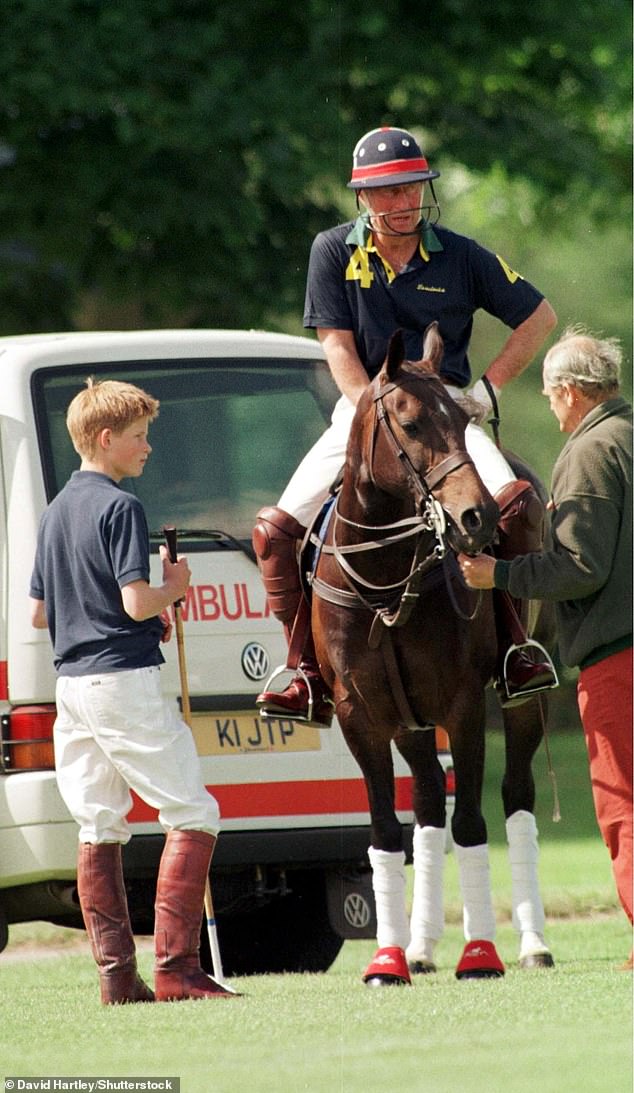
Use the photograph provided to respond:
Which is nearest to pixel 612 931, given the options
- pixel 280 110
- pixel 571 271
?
pixel 280 110

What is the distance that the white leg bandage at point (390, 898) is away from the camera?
286 inches

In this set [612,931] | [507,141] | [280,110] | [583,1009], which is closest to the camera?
[583,1009]

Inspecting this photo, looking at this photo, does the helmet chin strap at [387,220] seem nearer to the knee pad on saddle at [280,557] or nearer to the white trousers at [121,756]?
the knee pad on saddle at [280,557]

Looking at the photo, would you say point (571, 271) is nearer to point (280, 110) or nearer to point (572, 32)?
point (572, 32)

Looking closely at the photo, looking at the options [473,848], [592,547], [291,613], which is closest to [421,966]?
[473,848]

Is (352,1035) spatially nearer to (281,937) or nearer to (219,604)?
(219,604)

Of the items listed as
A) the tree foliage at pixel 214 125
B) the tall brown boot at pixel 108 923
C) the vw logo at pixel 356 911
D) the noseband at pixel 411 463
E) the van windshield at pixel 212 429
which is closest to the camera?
the noseband at pixel 411 463

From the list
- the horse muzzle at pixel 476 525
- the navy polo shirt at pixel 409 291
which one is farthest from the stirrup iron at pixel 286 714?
the horse muzzle at pixel 476 525

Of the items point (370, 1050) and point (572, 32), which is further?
point (572, 32)

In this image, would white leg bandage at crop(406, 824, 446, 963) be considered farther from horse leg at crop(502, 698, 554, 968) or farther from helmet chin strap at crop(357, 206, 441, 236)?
helmet chin strap at crop(357, 206, 441, 236)

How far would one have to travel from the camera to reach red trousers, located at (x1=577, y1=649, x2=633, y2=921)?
702cm

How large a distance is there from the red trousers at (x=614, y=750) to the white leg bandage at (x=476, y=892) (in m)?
0.49

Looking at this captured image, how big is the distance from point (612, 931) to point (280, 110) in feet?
25.9

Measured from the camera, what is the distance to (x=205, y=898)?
24.8 ft
